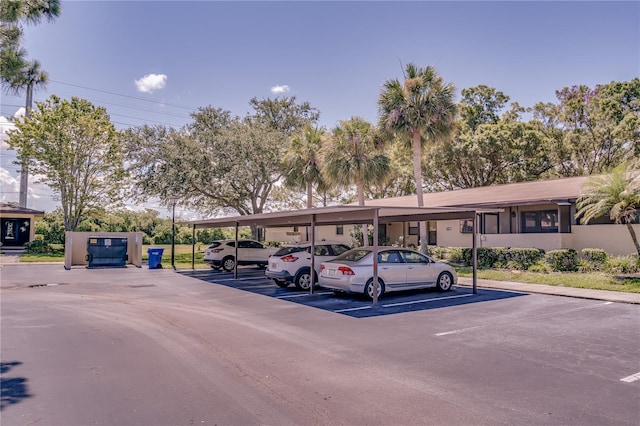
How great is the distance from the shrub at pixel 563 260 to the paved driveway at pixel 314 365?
639 cm

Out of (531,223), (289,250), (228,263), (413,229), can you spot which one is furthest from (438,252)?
(289,250)

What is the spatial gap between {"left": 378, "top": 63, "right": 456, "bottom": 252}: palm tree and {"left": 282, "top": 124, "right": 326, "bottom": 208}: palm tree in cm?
604

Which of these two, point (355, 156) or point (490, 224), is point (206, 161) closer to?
point (355, 156)

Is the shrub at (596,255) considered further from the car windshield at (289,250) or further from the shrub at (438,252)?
the car windshield at (289,250)

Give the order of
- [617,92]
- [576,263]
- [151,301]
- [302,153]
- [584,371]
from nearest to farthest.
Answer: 1. [584,371]
2. [151,301]
3. [576,263]
4. [302,153]
5. [617,92]

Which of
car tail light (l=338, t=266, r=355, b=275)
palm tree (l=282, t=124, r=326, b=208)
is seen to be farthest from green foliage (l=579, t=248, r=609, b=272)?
palm tree (l=282, t=124, r=326, b=208)

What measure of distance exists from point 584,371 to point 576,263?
12955 millimetres

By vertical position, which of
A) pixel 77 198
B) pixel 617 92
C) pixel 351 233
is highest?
pixel 617 92

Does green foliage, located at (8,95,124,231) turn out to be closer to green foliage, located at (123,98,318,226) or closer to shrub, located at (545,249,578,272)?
green foliage, located at (123,98,318,226)

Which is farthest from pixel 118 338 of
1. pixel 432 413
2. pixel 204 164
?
pixel 204 164

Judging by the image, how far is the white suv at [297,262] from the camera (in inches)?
545

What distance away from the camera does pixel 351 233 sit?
101ft

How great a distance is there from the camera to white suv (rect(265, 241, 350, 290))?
13.8 metres

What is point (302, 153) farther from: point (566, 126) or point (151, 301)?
point (566, 126)
